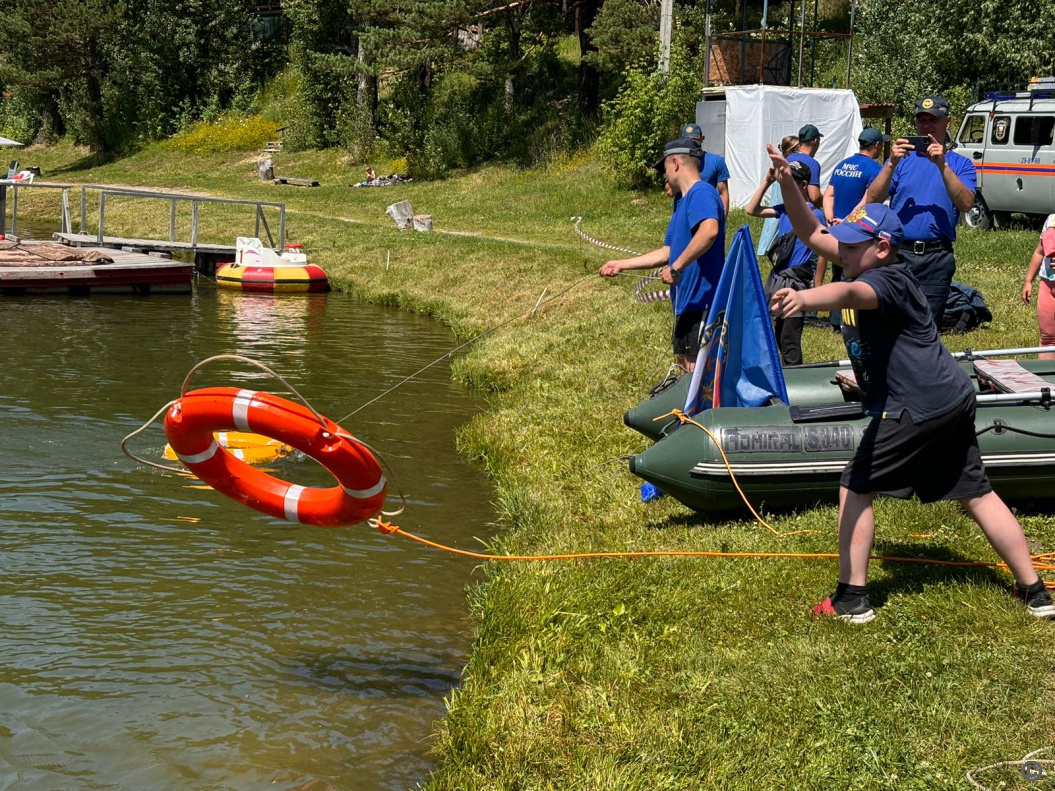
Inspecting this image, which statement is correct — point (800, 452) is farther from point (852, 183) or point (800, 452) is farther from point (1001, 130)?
point (1001, 130)

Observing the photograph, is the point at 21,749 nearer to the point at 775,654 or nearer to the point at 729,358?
the point at 775,654

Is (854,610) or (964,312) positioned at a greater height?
Answer: (964,312)

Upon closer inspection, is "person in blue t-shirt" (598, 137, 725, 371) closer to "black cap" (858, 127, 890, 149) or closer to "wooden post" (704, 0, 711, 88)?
"black cap" (858, 127, 890, 149)

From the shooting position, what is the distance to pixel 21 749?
518 centimetres

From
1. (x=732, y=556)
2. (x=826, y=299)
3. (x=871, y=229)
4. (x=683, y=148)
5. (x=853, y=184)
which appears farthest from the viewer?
(x=853, y=184)

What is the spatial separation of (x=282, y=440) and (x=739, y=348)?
3.13 m

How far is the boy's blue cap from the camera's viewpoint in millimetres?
4867

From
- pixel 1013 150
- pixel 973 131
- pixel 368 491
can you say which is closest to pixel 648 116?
pixel 973 131

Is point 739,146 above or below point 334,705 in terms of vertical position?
above

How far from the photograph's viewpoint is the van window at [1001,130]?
20528 millimetres

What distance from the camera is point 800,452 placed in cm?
660

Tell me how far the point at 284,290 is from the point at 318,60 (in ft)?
61.8

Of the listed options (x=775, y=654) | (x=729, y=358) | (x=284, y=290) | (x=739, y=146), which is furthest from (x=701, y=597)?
(x=739, y=146)

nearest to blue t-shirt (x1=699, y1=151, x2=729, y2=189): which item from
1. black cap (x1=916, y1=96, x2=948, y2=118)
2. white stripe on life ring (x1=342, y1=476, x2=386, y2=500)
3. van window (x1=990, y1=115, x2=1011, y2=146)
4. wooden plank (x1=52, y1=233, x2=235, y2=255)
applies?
black cap (x1=916, y1=96, x2=948, y2=118)
